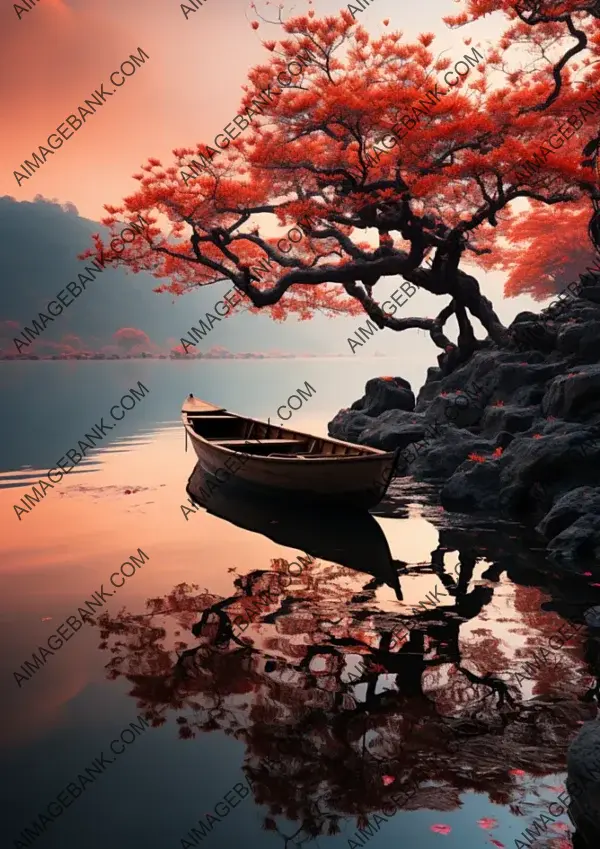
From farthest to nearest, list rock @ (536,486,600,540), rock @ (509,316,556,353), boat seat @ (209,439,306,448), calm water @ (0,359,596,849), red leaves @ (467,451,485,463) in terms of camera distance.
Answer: rock @ (509,316,556,353)
boat seat @ (209,439,306,448)
red leaves @ (467,451,485,463)
rock @ (536,486,600,540)
calm water @ (0,359,596,849)

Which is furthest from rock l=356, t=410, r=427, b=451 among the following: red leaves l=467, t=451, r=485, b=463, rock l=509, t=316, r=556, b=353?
rock l=509, t=316, r=556, b=353

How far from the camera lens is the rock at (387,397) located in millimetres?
22828

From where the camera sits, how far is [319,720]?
5.69m

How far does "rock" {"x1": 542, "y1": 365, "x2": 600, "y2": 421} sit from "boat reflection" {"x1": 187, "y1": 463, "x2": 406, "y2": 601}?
14.2ft

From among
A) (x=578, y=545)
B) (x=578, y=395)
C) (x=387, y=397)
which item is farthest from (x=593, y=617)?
(x=387, y=397)

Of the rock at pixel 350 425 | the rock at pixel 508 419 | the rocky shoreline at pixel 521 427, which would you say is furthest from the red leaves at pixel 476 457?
the rock at pixel 350 425

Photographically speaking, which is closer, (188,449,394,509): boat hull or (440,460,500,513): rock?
(188,449,394,509): boat hull

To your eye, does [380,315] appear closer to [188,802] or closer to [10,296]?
[188,802]

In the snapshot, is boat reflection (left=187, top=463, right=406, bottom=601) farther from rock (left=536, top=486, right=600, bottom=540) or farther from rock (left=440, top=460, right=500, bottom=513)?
A: rock (left=536, top=486, right=600, bottom=540)

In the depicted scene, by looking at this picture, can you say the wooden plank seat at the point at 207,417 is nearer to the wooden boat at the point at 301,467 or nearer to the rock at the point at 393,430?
the wooden boat at the point at 301,467

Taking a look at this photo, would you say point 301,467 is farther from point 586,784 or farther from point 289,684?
point 586,784

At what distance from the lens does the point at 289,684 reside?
634 cm

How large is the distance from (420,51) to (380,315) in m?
7.64

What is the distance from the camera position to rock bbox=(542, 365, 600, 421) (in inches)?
526
